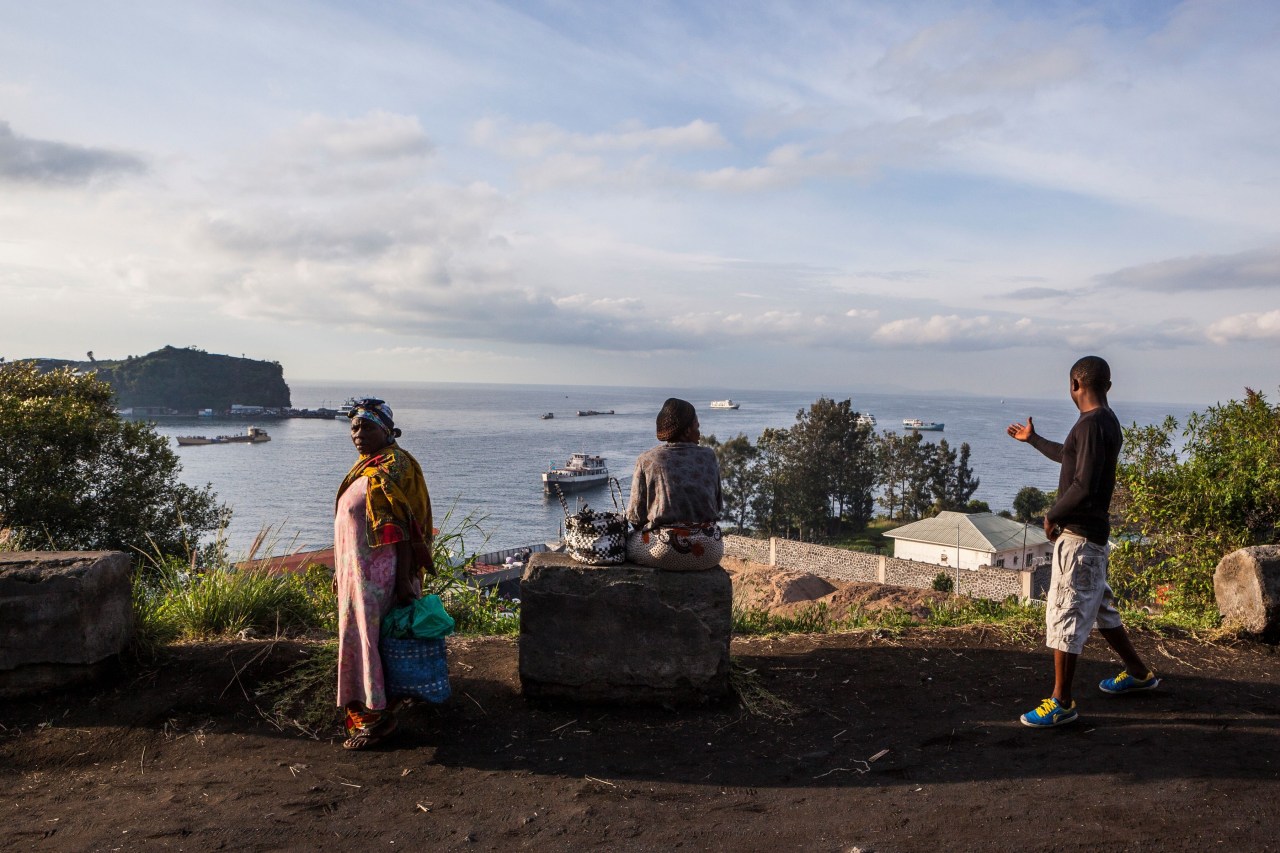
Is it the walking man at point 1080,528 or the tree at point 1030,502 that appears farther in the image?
the tree at point 1030,502

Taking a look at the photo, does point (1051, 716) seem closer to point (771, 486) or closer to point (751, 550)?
point (751, 550)

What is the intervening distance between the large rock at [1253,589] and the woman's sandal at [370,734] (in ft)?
17.7

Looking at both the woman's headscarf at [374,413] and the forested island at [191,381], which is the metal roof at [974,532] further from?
the forested island at [191,381]

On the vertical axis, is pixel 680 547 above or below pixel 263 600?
above

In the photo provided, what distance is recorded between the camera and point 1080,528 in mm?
4211

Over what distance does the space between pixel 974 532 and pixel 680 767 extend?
38.9 m

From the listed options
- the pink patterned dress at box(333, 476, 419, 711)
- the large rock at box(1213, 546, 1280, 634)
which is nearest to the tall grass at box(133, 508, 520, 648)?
the pink patterned dress at box(333, 476, 419, 711)

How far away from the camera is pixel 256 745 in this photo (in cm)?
414

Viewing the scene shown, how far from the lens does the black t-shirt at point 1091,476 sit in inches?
161

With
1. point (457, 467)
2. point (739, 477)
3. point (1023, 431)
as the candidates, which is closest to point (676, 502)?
point (1023, 431)

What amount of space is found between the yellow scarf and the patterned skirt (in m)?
1.12

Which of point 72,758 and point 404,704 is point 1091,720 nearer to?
point 404,704

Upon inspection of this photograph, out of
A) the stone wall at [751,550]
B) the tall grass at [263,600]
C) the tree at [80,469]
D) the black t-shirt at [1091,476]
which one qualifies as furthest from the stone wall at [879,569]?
the black t-shirt at [1091,476]

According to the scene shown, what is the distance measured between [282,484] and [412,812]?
2717 inches
